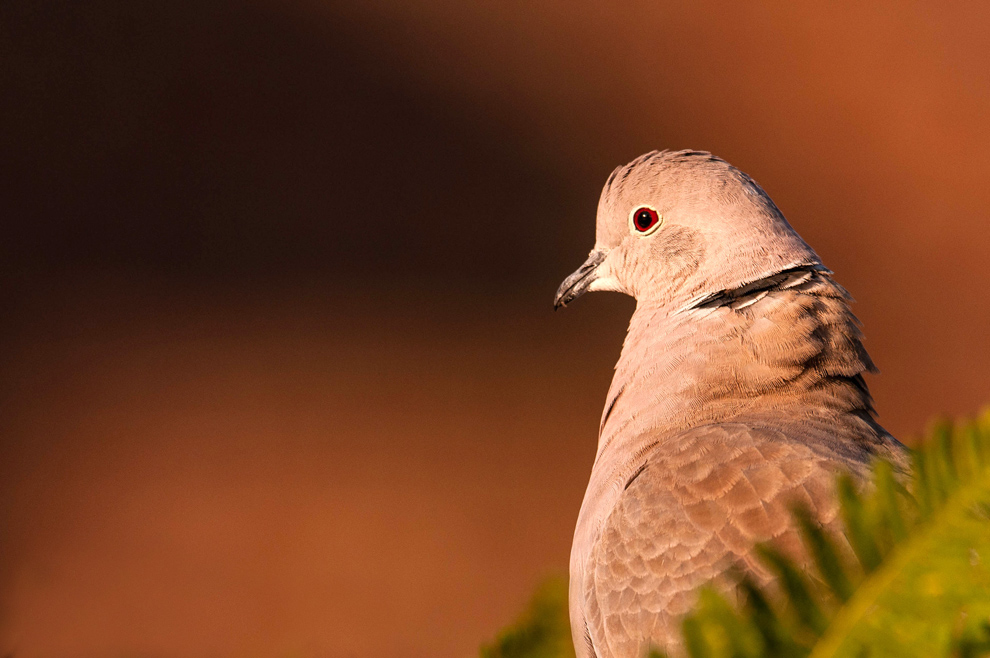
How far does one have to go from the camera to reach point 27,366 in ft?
14.4

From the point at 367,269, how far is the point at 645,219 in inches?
135

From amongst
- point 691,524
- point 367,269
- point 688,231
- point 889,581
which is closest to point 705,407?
→ point 691,524

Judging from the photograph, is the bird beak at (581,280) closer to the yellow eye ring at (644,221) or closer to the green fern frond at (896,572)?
the yellow eye ring at (644,221)

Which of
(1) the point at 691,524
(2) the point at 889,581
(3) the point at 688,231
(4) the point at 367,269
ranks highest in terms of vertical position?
(4) the point at 367,269

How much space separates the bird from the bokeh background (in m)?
2.56

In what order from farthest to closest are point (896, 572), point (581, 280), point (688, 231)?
A: 1. point (581, 280)
2. point (688, 231)
3. point (896, 572)

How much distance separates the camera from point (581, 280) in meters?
2.12

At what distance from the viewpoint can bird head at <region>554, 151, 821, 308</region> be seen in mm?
1680

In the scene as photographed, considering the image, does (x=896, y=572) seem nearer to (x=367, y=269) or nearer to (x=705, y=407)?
(x=705, y=407)

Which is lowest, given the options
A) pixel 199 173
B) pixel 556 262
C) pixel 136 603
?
pixel 136 603

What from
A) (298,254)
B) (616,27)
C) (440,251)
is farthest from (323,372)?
(616,27)

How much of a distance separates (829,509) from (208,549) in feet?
11.7

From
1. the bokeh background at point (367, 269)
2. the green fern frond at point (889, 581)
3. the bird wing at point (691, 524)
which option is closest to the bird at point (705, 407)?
the bird wing at point (691, 524)

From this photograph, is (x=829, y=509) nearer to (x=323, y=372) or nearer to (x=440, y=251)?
(x=323, y=372)
